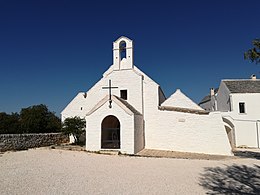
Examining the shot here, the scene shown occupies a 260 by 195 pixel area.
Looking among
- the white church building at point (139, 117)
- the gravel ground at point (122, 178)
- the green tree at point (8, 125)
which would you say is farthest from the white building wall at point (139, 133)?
the green tree at point (8, 125)

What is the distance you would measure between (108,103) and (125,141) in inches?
118

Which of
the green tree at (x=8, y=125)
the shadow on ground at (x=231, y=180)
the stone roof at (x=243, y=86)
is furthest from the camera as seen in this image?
the stone roof at (x=243, y=86)

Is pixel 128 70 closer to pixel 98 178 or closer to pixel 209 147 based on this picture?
pixel 209 147

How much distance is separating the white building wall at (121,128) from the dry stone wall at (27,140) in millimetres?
4915

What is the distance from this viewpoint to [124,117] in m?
15.3

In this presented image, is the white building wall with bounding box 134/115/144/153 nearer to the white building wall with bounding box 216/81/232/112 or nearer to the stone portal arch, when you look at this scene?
the stone portal arch

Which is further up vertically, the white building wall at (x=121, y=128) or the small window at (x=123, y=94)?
the small window at (x=123, y=94)

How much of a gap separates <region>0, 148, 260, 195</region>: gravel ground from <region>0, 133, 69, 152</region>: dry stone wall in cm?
488

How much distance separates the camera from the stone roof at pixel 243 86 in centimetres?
2371

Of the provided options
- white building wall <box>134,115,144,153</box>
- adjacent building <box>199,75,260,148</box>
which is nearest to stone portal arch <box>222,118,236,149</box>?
adjacent building <box>199,75,260,148</box>

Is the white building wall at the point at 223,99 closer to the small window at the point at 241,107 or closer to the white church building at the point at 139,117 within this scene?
the small window at the point at 241,107

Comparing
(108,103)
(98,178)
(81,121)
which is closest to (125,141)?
(108,103)

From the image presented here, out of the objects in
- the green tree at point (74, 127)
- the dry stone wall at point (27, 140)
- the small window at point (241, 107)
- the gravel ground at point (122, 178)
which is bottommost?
the gravel ground at point (122, 178)

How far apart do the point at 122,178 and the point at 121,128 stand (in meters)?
7.10
